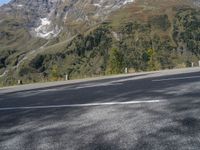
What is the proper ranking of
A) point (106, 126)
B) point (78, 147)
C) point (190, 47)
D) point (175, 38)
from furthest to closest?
point (175, 38) < point (190, 47) < point (106, 126) < point (78, 147)

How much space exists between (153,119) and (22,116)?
2.59 m

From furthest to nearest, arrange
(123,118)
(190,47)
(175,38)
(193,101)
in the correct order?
(175,38) → (190,47) → (193,101) → (123,118)

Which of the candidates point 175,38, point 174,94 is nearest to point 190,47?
point 175,38

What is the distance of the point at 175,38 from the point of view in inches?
7662

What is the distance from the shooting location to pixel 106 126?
5.12 m

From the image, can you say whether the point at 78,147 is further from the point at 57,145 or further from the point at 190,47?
the point at 190,47

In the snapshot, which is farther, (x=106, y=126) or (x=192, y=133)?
(x=106, y=126)

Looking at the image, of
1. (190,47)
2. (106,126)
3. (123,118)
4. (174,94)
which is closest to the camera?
(106,126)

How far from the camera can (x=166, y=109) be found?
19.1ft

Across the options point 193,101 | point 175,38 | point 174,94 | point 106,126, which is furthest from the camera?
point 175,38

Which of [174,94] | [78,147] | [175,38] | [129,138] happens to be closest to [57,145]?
[78,147]

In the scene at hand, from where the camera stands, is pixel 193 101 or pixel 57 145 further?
pixel 193 101

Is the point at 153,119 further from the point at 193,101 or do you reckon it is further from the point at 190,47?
the point at 190,47

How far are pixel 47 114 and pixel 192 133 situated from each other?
301cm
